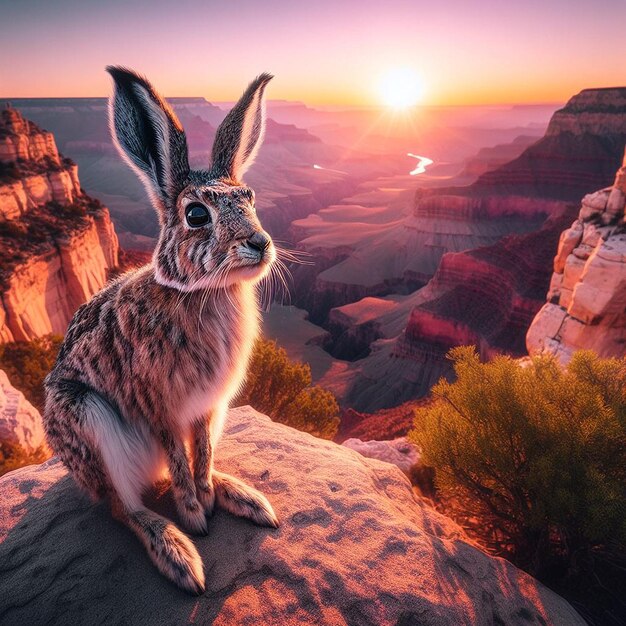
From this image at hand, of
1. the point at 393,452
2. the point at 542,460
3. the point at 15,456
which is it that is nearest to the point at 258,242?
the point at 542,460

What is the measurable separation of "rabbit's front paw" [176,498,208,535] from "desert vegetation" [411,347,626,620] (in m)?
3.13

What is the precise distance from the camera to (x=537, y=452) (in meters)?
4.60

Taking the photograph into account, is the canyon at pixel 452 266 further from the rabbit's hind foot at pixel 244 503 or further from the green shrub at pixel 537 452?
the rabbit's hind foot at pixel 244 503

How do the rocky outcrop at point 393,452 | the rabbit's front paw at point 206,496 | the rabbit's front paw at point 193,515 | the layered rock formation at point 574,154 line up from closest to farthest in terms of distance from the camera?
1. the rabbit's front paw at point 193,515
2. the rabbit's front paw at point 206,496
3. the rocky outcrop at point 393,452
4. the layered rock formation at point 574,154

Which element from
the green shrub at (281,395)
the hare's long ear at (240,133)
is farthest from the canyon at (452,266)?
the hare's long ear at (240,133)

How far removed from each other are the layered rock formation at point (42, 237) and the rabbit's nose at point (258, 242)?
2067cm

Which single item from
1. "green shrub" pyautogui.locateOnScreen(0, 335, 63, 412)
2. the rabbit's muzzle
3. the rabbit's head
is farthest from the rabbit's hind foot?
"green shrub" pyautogui.locateOnScreen(0, 335, 63, 412)

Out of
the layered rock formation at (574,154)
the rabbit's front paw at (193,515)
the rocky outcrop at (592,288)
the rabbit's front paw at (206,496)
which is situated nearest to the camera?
the rabbit's front paw at (193,515)

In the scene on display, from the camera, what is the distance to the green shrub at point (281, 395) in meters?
12.2

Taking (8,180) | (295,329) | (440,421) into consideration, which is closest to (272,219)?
(295,329)

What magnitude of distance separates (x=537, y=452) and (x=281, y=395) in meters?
8.70

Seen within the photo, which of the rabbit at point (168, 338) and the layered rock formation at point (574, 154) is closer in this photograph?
the rabbit at point (168, 338)

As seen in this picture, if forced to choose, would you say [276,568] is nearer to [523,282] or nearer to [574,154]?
[523,282]

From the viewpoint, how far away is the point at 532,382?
5.03 metres
